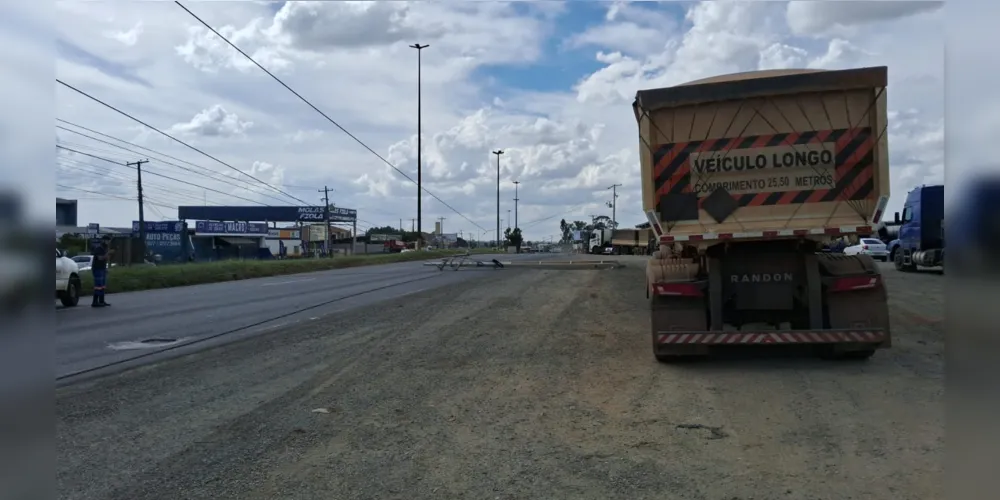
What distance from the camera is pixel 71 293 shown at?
66.6ft

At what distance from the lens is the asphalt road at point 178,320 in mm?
10617

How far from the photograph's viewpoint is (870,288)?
9.00 metres

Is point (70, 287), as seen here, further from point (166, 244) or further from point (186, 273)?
point (166, 244)

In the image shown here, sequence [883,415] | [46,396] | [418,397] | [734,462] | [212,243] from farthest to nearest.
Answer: [212,243]
[418,397]
[883,415]
[734,462]
[46,396]

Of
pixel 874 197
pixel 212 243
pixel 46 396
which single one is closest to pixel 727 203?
pixel 874 197

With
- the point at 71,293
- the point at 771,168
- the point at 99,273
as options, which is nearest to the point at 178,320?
the point at 99,273

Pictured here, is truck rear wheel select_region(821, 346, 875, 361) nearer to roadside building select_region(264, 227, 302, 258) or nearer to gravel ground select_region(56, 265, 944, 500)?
gravel ground select_region(56, 265, 944, 500)

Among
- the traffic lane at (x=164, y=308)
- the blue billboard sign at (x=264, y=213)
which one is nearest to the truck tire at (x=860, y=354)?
the traffic lane at (x=164, y=308)

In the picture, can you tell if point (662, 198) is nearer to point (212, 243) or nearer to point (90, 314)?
point (90, 314)

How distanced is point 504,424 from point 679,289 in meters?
3.57

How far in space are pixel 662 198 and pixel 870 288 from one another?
270 centimetres

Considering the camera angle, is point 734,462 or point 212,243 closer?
point 734,462

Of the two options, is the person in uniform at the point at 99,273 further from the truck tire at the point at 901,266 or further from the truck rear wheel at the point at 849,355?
the truck tire at the point at 901,266

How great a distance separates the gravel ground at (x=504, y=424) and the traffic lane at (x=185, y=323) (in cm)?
142
